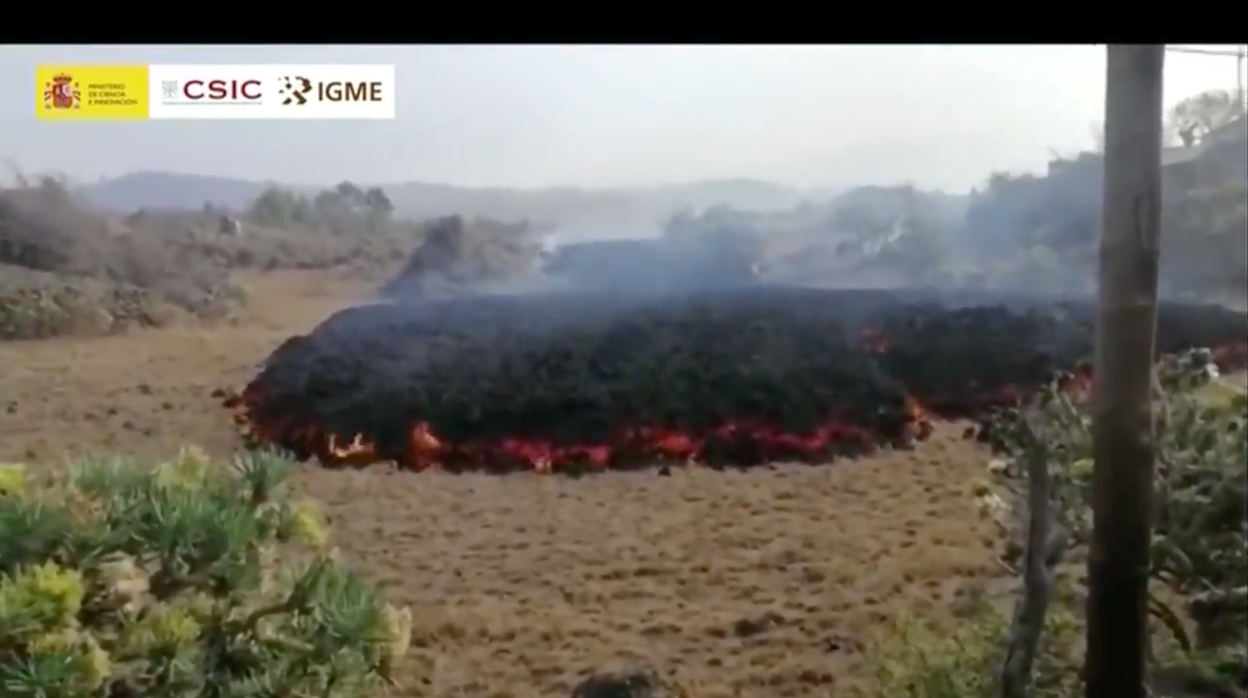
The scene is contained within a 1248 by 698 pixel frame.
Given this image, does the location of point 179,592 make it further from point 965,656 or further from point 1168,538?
point 1168,538

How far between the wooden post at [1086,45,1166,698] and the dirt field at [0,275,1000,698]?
21cm

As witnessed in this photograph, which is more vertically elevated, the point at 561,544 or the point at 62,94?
the point at 62,94

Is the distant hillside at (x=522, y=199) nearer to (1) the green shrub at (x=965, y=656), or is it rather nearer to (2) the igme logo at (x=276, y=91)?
(2) the igme logo at (x=276, y=91)

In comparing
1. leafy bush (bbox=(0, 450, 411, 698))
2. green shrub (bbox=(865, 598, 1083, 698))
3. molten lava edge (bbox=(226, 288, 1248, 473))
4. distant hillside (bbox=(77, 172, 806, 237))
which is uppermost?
distant hillside (bbox=(77, 172, 806, 237))

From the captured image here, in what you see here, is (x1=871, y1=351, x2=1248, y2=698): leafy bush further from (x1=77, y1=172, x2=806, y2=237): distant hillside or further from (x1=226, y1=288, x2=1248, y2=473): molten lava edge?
(x1=77, y1=172, x2=806, y2=237): distant hillside

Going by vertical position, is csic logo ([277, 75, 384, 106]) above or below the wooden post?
above

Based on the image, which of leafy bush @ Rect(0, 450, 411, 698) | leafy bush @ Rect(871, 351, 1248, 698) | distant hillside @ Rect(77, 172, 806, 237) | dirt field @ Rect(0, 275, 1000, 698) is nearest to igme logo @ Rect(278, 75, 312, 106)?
distant hillside @ Rect(77, 172, 806, 237)

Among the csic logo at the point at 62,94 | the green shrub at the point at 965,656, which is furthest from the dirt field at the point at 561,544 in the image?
the csic logo at the point at 62,94

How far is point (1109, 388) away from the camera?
164 cm

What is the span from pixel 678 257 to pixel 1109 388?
1.86 ft

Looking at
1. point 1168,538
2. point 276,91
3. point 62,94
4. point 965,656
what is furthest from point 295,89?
point 1168,538

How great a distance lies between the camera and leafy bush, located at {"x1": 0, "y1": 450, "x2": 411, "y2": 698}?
142 centimetres

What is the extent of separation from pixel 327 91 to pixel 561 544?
1.97ft

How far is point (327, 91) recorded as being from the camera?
5.02 ft
